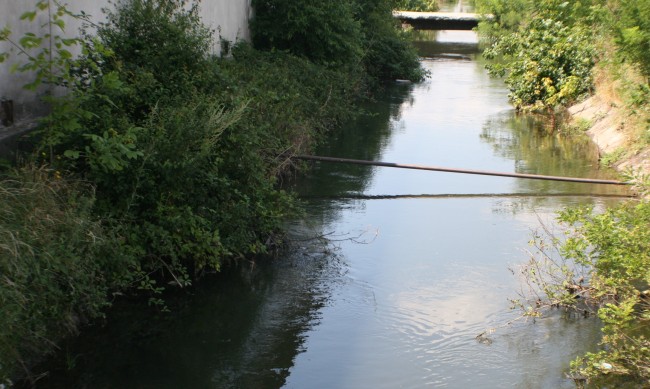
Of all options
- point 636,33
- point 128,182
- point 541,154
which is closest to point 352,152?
point 541,154

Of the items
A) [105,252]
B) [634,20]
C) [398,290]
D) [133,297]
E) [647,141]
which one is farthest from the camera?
[634,20]

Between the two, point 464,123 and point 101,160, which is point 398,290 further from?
point 464,123

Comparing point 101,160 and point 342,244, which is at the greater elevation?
point 101,160

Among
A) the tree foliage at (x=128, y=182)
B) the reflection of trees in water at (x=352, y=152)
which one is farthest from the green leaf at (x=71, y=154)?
the reflection of trees in water at (x=352, y=152)

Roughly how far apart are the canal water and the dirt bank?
628mm

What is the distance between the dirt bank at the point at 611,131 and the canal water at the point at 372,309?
0.63m

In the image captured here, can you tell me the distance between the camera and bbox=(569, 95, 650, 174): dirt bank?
574 inches

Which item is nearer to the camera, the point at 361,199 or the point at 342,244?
the point at 342,244

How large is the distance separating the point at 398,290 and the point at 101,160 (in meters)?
3.46

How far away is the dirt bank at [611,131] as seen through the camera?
14570 millimetres

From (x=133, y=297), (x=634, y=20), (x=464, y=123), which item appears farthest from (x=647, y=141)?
(x=133, y=297)

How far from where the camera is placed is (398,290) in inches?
366

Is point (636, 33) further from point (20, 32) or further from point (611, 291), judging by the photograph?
point (20, 32)

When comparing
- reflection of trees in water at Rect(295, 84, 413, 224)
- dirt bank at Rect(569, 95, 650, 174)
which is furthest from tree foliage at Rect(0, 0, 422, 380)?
dirt bank at Rect(569, 95, 650, 174)
